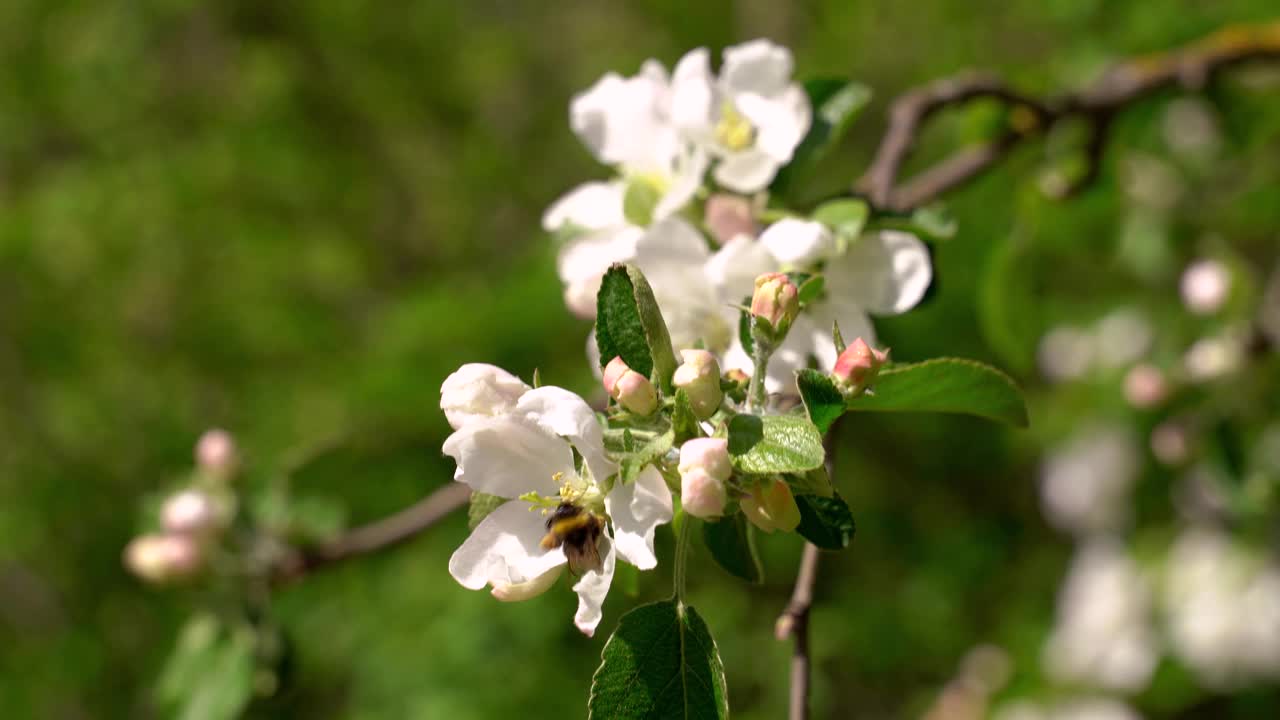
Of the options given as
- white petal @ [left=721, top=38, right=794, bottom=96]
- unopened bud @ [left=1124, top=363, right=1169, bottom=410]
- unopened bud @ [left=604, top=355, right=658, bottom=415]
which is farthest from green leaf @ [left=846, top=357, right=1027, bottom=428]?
unopened bud @ [left=1124, top=363, right=1169, bottom=410]

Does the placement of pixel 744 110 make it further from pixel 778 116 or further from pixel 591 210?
pixel 591 210

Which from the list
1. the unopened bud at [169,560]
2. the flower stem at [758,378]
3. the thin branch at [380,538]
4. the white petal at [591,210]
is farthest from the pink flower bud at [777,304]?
the unopened bud at [169,560]

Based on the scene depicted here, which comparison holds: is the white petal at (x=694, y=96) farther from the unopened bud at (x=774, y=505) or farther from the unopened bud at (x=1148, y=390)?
the unopened bud at (x=1148, y=390)

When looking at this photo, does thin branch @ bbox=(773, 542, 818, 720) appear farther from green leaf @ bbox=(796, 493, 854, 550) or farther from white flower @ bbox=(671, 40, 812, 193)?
white flower @ bbox=(671, 40, 812, 193)

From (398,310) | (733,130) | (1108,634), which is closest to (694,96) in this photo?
(733,130)

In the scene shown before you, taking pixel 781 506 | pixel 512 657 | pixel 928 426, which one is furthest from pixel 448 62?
pixel 781 506

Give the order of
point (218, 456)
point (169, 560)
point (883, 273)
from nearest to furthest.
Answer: point (883, 273) < point (169, 560) < point (218, 456)
